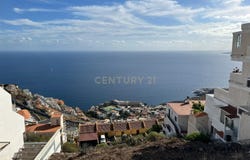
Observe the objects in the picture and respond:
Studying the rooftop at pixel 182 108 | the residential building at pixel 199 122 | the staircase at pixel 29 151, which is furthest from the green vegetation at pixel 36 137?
the rooftop at pixel 182 108

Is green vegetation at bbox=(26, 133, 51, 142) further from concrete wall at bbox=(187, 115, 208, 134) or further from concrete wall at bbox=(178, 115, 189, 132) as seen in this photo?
concrete wall at bbox=(178, 115, 189, 132)

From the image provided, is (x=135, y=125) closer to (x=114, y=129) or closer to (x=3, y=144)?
(x=114, y=129)

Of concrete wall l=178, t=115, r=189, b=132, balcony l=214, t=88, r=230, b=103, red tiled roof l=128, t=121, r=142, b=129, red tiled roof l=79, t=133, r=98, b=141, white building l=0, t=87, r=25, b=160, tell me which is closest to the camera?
white building l=0, t=87, r=25, b=160

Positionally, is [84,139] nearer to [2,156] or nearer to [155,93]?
[2,156]

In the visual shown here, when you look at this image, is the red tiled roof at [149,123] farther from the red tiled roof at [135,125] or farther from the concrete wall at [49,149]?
the concrete wall at [49,149]

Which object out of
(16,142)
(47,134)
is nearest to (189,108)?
(47,134)

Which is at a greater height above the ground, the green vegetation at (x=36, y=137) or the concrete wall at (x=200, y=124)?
the concrete wall at (x=200, y=124)

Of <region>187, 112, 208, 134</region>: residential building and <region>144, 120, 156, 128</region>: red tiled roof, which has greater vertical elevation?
Result: <region>187, 112, 208, 134</region>: residential building

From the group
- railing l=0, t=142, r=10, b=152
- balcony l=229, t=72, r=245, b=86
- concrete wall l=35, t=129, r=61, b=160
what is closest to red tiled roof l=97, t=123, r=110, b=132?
concrete wall l=35, t=129, r=61, b=160
